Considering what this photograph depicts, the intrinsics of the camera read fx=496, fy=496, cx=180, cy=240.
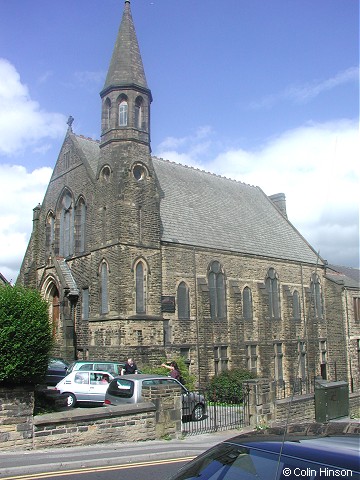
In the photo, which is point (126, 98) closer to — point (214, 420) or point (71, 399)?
point (71, 399)

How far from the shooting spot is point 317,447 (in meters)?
3.35

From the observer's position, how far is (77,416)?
488 inches

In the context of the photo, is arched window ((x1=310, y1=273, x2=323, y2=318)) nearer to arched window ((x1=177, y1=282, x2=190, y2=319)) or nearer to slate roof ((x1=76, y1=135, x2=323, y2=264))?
slate roof ((x1=76, y1=135, x2=323, y2=264))

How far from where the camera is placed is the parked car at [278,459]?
10.3 feet

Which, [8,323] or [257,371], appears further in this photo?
[257,371]

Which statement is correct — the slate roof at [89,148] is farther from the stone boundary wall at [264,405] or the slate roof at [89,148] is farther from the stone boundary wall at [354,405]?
the stone boundary wall at [354,405]

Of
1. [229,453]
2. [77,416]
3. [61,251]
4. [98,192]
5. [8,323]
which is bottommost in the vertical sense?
[77,416]

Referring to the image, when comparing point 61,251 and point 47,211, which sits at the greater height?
point 47,211

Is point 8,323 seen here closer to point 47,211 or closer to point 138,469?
point 138,469

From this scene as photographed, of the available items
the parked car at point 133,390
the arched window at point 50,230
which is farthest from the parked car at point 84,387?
the arched window at point 50,230

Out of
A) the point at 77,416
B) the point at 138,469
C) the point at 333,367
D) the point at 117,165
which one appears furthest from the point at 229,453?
the point at 333,367

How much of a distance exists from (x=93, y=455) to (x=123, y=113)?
19.2 meters

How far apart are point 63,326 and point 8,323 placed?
1471cm

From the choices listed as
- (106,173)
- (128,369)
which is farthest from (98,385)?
(106,173)
